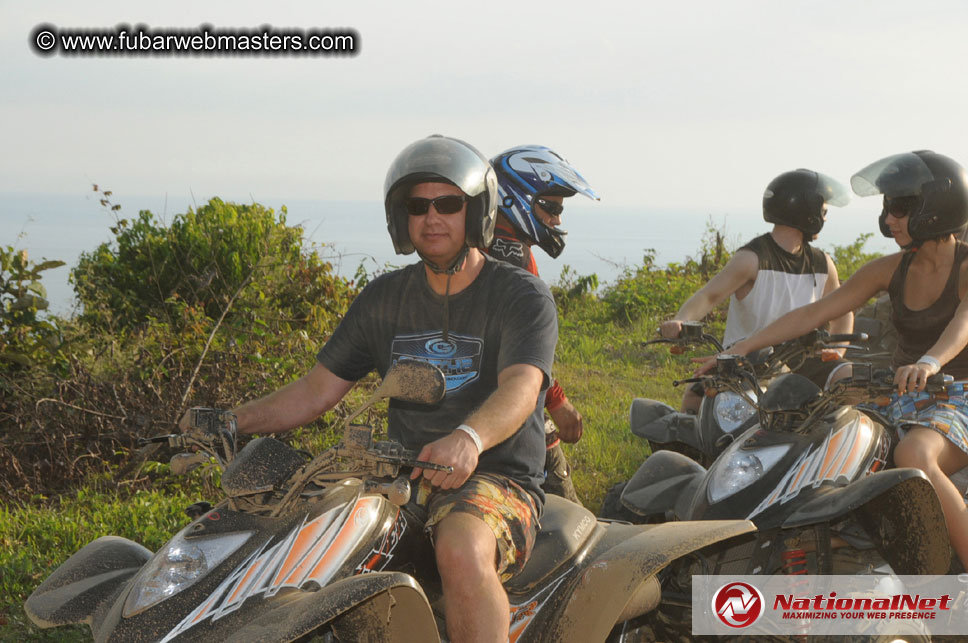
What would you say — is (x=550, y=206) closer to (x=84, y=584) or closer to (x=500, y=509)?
(x=500, y=509)

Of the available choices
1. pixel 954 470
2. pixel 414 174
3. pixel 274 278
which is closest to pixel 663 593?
pixel 954 470

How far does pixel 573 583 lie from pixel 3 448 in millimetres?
4797

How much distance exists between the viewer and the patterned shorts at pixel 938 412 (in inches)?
162

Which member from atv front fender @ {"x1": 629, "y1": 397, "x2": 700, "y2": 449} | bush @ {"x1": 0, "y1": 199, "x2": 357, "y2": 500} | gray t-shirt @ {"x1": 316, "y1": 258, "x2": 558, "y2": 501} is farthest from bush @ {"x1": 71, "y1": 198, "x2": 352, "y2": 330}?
gray t-shirt @ {"x1": 316, "y1": 258, "x2": 558, "y2": 501}

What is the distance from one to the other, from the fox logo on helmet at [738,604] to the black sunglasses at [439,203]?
171cm

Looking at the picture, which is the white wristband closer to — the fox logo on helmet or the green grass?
the fox logo on helmet

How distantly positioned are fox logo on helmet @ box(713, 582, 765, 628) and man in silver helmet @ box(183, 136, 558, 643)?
2.82 ft

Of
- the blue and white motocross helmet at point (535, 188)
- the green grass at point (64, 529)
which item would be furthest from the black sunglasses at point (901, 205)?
the green grass at point (64, 529)

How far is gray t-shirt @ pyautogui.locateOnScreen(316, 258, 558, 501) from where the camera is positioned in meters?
3.19

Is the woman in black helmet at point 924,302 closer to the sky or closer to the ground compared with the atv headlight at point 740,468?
closer to the sky

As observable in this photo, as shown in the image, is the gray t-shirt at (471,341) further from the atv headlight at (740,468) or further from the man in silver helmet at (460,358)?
the atv headlight at (740,468)

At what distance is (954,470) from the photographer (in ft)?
13.7

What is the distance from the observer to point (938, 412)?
13.8 feet

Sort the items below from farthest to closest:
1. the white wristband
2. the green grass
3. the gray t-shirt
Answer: the green grass
the gray t-shirt
the white wristband
